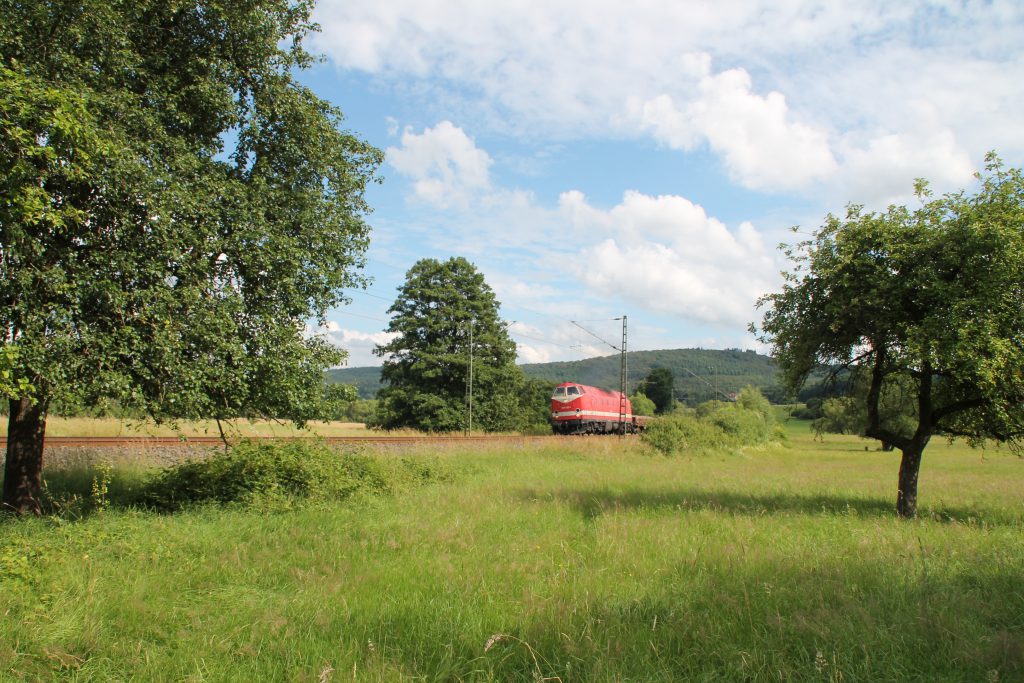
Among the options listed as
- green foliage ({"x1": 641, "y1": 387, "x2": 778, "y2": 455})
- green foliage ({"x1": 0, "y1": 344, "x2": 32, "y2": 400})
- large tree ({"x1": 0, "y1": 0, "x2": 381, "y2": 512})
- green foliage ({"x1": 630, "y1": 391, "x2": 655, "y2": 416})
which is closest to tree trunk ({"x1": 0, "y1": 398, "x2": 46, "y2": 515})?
large tree ({"x1": 0, "y1": 0, "x2": 381, "y2": 512})

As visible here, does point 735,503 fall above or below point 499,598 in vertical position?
below

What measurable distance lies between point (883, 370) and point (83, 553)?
1410cm

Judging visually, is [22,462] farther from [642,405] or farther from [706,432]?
[642,405]

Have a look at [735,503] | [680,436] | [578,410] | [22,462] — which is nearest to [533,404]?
[578,410]

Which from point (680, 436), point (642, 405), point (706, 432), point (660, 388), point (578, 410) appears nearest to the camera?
point (680, 436)

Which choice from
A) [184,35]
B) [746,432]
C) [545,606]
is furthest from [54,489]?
[746,432]

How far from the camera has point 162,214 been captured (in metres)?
8.27

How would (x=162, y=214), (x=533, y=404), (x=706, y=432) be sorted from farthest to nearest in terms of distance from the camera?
(x=533, y=404)
(x=706, y=432)
(x=162, y=214)

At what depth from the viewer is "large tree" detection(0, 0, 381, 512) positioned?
745 cm

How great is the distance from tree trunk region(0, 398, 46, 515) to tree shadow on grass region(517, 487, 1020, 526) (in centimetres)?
890

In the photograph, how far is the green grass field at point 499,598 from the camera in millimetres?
4648

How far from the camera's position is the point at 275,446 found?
12.8 metres

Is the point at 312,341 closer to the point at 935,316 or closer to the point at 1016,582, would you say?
the point at 1016,582

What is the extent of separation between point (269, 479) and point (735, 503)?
10.2 meters
